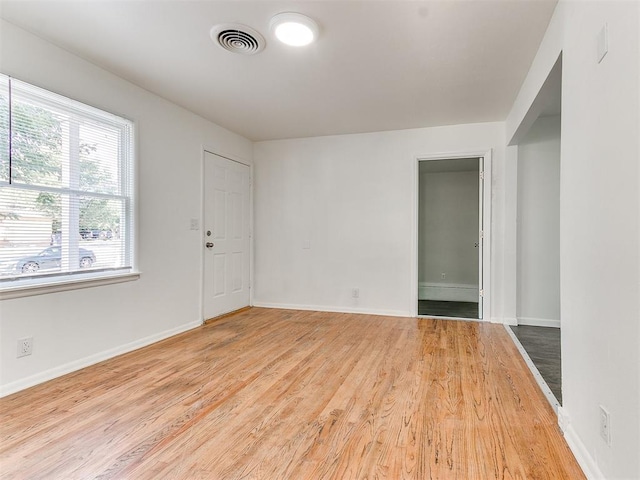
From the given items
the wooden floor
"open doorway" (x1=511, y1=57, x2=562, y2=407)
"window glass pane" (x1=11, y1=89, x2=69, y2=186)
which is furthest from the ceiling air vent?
"open doorway" (x1=511, y1=57, x2=562, y2=407)

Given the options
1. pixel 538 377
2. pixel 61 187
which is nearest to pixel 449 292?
pixel 538 377

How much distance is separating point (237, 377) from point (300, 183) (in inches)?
120

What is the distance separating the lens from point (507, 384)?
249cm

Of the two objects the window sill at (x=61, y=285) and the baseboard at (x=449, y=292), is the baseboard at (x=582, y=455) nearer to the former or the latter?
the window sill at (x=61, y=285)

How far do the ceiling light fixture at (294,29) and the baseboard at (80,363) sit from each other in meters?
2.77

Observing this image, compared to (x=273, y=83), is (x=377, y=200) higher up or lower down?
lower down

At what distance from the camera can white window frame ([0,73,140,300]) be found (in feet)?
7.81

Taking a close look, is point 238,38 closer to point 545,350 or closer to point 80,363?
point 80,363

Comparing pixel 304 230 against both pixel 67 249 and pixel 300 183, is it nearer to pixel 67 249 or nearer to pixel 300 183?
pixel 300 183

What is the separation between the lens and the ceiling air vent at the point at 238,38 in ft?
7.64

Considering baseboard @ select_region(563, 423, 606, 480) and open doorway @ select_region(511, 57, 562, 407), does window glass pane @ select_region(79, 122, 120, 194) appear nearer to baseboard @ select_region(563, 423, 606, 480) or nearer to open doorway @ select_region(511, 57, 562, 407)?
baseboard @ select_region(563, 423, 606, 480)

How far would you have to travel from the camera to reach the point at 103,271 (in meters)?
3.01

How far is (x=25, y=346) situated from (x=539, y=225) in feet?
16.0

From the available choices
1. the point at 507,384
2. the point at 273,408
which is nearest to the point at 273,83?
the point at 273,408
